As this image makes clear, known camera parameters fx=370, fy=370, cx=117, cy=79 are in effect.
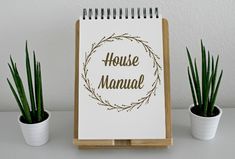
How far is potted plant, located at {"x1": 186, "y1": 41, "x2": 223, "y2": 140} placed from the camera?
2.27 feet

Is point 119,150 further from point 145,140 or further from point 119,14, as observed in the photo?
point 119,14

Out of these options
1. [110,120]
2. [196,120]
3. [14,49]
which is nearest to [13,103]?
[14,49]

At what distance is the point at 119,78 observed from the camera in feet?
2.33

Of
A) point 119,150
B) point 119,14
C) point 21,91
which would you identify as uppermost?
point 119,14

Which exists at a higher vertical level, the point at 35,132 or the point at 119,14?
the point at 119,14

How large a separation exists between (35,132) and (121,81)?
7.5 inches

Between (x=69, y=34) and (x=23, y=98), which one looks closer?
(x=23, y=98)

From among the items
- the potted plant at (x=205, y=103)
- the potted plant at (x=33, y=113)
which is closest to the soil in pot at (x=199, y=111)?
the potted plant at (x=205, y=103)

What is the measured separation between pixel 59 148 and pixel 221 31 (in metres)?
0.43

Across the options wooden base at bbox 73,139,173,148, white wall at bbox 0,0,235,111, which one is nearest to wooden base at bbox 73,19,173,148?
wooden base at bbox 73,139,173,148

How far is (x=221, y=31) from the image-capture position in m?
0.81

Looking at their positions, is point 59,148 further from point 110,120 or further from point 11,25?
point 11,25

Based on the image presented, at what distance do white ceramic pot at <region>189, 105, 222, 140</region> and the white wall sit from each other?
0.15 metres

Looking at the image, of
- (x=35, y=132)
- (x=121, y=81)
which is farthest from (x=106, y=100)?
(x=35, y=132)
